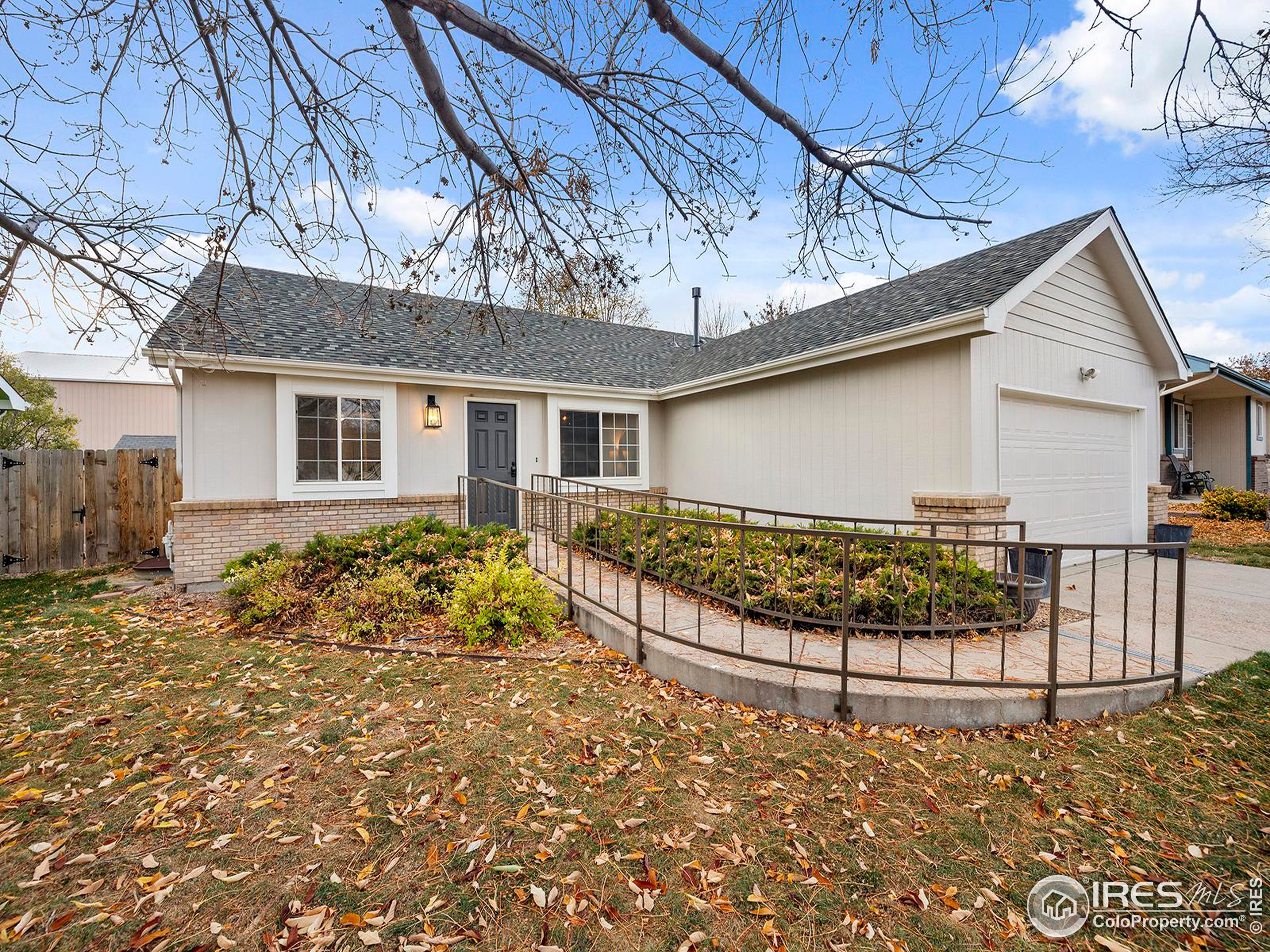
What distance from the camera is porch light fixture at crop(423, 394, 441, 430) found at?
847 centimetres

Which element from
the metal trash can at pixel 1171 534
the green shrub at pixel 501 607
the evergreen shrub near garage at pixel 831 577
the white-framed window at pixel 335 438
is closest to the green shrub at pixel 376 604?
the green shrub at pixel 501 607

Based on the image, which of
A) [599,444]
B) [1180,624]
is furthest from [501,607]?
[599,444]

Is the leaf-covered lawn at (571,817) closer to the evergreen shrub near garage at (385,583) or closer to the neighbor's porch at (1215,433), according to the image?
the evergreen shrub near garage at (385,583)

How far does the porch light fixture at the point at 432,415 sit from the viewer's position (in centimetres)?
847

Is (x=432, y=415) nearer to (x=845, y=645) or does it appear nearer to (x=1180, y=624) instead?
(x=845, y=645)

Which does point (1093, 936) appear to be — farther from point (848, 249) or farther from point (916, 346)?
point (916, 346)

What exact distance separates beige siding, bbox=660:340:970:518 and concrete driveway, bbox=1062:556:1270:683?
194 centimetres

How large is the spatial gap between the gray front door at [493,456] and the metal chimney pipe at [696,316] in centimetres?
592

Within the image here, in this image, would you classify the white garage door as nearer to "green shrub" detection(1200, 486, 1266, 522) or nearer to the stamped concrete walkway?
the stamped concrete walkway

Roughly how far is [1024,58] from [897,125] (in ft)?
1.92

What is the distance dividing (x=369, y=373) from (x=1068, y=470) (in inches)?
412

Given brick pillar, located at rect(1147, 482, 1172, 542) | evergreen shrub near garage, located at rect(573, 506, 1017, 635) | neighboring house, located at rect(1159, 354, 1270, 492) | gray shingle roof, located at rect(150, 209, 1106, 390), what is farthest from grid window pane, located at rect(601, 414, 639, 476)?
neighboring house, located at rect(1159, 354, 1270, 492)

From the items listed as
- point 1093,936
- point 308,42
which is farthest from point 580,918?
point 308,42

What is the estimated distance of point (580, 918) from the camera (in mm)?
1918
